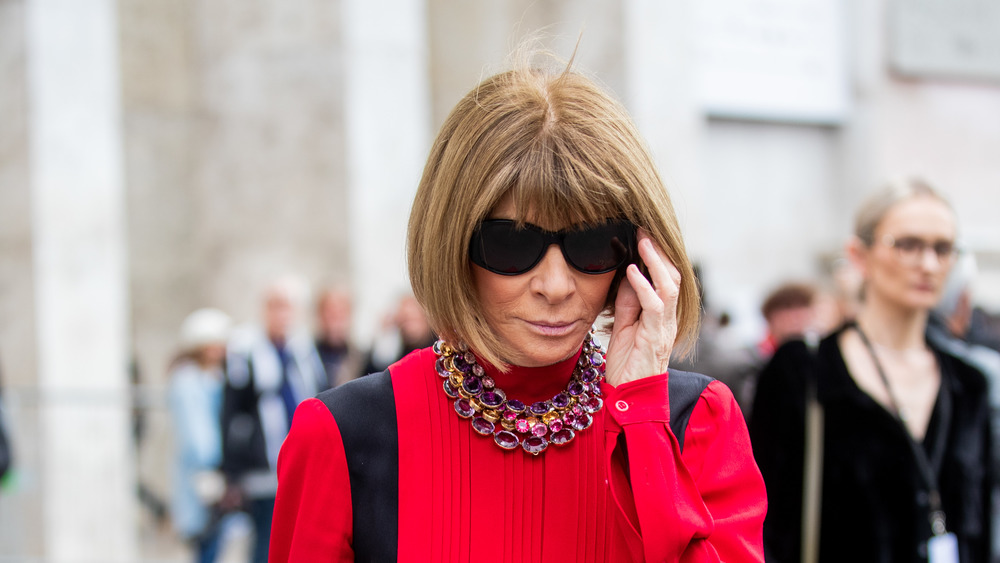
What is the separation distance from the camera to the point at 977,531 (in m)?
3.27

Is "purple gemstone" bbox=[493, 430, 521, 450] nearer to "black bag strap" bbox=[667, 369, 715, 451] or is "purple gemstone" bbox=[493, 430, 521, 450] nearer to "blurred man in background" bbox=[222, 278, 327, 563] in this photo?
"black bag strap" bbox=[667, 369, 715, 451]

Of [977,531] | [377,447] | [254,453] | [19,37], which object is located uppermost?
[19,37]

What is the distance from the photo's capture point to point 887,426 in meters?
3.25

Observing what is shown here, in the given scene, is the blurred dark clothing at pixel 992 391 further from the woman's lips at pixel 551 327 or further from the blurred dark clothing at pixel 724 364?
the woman's lips at pixel 551 327

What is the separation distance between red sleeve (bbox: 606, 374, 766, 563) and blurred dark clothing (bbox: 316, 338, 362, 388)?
4.90m

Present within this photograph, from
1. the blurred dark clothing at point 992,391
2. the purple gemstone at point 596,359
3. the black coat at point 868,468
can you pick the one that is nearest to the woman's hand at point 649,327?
the purple gemstone at point 596,359

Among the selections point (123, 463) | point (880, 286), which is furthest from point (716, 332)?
point (123, 463)

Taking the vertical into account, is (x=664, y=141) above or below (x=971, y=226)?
above

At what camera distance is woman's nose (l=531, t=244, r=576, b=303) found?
5.38 ft

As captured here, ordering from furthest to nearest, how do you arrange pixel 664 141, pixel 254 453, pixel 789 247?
pixel 789 247, pixel 664 141, pixel 254 453

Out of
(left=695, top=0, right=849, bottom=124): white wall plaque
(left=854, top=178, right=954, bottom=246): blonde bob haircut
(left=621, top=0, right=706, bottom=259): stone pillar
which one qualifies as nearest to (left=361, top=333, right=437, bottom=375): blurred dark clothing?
(left=854, top=178, right=954, bottom=246): blonde bob haircut

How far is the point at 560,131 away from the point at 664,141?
835cm

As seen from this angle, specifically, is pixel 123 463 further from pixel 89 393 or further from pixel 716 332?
pixel 716 332

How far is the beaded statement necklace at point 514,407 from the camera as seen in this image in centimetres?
173
